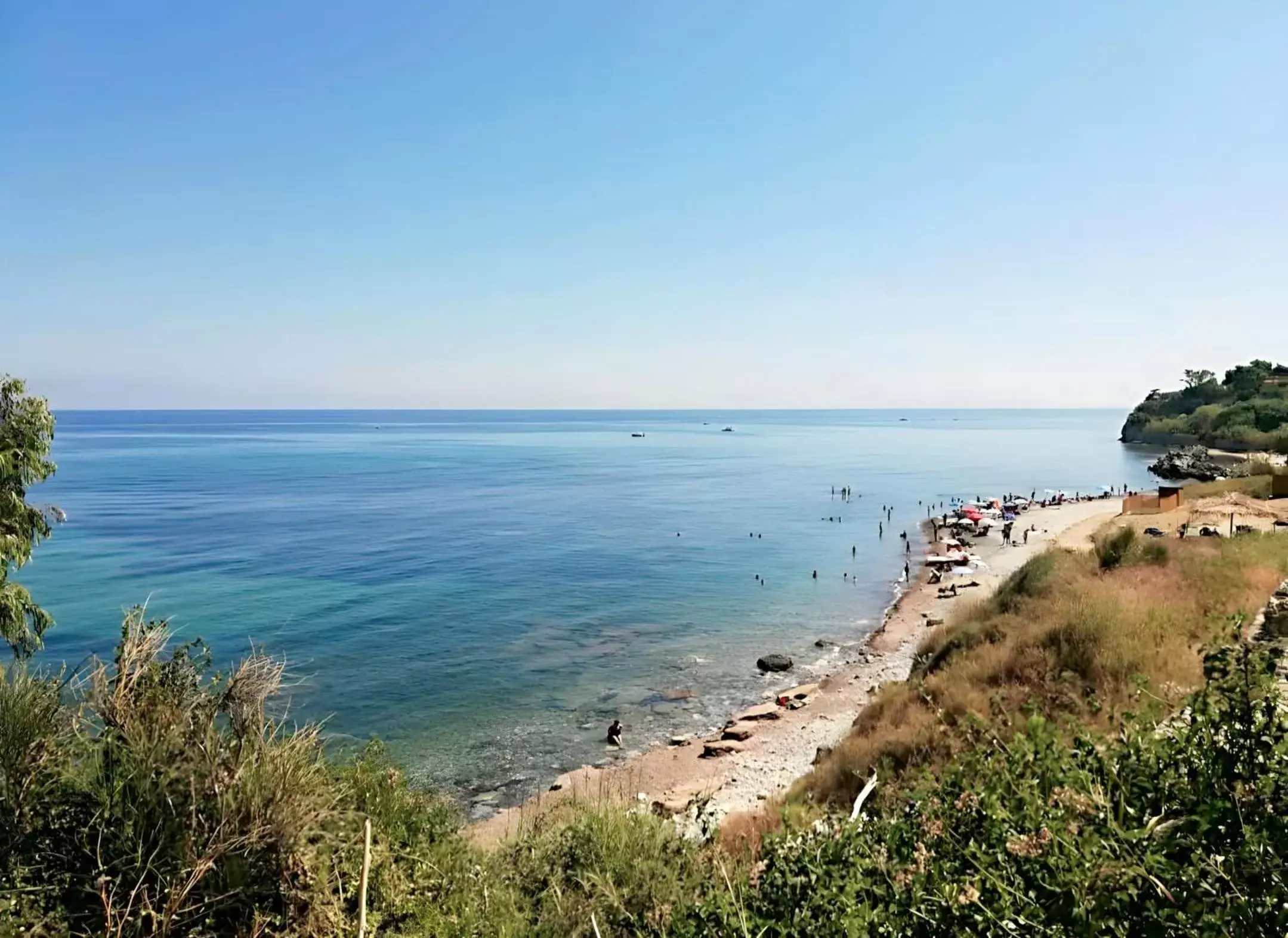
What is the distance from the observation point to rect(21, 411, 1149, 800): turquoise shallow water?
24094mm

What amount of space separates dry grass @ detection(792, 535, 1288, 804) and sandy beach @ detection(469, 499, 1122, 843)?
2.94 metres

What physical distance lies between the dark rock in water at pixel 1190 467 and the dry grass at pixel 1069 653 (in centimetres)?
6204

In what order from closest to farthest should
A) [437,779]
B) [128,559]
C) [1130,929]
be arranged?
[1130,929] < [437,779] < [128,559]

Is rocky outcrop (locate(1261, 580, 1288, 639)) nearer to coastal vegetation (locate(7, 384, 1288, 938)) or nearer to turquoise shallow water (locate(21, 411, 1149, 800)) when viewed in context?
coastal vegetation (locate(7, 384, 1288, 938))

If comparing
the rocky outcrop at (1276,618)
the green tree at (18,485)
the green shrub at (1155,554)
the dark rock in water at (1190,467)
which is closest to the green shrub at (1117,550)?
the green shrub at (1155,554)

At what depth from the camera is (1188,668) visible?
41.0 feet

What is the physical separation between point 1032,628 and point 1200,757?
524 inches

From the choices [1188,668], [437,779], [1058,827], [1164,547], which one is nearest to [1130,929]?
[1058,827]

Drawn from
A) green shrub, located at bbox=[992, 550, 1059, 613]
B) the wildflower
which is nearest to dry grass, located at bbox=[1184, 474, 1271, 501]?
green shrub, located at bbox=[992, 550, 1059, 613]

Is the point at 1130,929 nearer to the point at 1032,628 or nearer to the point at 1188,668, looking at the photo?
the point at 1188,668

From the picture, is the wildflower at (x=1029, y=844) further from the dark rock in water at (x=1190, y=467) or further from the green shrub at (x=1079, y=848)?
the dark rock in water at (x=1190, y=467)

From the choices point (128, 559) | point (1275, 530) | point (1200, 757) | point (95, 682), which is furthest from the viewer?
point (128, 559)

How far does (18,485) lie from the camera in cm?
1354

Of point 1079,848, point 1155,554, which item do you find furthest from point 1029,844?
point 1155,554
